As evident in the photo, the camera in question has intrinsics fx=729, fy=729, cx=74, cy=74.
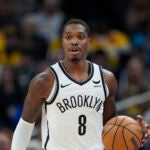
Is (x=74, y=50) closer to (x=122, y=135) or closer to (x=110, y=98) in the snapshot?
(x=110, y=98)

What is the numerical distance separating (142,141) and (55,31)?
742 cm

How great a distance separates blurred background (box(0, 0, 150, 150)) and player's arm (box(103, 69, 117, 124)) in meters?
3.31

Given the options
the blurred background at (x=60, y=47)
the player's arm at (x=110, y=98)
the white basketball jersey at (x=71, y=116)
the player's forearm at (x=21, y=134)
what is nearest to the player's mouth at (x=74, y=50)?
the white basketball jersey at (x=71, y=116)

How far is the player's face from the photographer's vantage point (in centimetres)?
695

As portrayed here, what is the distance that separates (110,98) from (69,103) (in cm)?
53

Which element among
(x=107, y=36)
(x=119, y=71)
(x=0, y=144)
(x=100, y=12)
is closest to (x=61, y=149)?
(x=0, y=144)


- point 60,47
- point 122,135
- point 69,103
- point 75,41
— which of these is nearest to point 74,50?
point 75,41

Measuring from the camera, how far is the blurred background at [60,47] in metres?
11.8

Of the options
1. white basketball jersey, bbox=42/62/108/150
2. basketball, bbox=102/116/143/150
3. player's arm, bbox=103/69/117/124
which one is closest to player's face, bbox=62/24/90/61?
white basketball jersey, bbox=42/62/108/150

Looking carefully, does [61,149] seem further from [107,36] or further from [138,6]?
[138,6]

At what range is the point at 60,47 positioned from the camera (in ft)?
44.5

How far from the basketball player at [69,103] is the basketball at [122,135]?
3.2 inches

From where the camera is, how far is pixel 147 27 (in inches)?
544

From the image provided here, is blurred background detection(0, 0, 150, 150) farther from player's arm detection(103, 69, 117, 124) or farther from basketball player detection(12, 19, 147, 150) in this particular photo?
basketball player detection(12, 19, 147, 150)
